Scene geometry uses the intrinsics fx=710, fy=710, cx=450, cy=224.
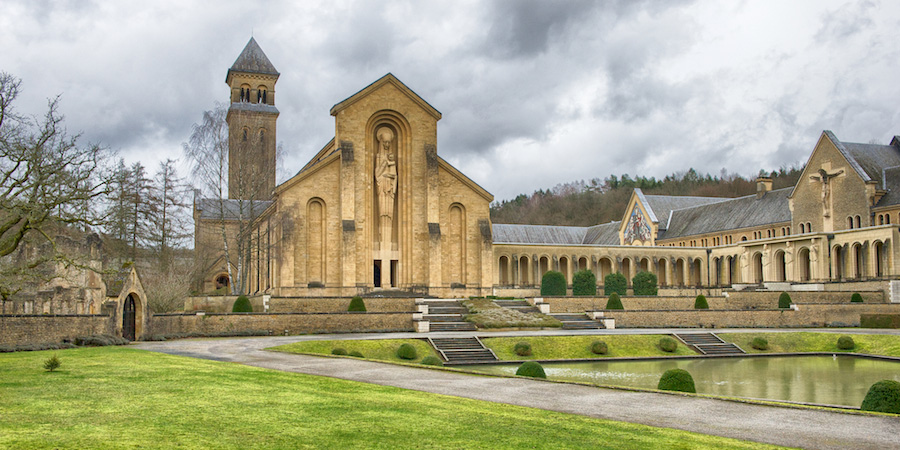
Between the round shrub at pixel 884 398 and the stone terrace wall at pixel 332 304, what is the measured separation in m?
27.4

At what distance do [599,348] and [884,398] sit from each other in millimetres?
16757

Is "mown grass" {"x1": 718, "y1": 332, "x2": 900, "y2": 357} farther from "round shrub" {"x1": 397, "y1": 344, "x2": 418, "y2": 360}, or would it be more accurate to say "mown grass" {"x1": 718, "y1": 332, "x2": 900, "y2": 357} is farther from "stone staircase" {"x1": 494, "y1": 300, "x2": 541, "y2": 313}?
"round shrub" {"x1": 397, "y1": 344, "x2": 418, "y2": 360}

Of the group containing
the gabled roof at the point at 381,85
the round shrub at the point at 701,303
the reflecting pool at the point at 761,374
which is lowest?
the reflecting pool at the point at 761,374

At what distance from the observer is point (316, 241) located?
148ft

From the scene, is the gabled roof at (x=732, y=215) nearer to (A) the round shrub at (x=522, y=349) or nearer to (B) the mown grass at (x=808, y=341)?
(B) the mown grass at (x=808, y=341)

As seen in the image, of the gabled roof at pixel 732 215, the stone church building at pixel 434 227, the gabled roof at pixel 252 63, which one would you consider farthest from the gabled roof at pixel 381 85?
the gabled roof at pixel 252 63

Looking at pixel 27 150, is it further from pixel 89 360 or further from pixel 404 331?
pixel 404 331

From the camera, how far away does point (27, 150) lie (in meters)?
18.9

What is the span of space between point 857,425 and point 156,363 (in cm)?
1614

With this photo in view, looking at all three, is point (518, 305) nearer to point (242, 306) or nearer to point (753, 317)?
point (753, 317)

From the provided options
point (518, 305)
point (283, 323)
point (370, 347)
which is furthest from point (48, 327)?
point (518, 305)

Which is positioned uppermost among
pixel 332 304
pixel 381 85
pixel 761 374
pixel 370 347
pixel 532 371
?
pixel 381 85

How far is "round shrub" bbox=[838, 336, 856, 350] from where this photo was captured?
110 feet

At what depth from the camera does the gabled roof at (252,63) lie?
274 ft
